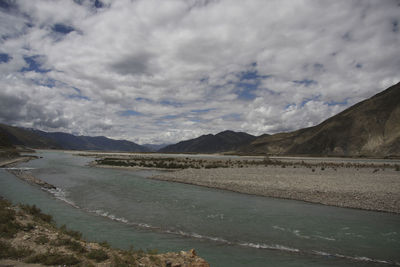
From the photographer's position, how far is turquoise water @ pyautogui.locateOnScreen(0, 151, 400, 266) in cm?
1134

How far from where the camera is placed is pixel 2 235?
9.01m

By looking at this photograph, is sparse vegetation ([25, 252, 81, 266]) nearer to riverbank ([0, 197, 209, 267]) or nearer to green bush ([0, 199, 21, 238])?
riverbank ([0, 197, 209, 267])

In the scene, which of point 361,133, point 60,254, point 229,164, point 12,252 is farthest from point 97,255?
point 361,133

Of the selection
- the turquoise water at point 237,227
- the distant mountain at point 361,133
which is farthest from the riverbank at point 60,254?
the distant mountain at point 361,133

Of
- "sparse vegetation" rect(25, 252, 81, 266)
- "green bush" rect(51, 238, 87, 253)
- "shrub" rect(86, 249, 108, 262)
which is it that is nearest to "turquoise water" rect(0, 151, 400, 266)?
"green bush" rect(51, 238, 87, 253)

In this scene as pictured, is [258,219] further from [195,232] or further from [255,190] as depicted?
[255,190]

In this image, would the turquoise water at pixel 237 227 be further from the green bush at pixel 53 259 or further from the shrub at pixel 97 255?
the green bush at pixel 53 259

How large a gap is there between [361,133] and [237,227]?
5749 inches

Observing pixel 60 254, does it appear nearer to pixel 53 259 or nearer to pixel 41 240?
pixel 53 259

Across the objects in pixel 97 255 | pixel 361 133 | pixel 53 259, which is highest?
pixel 361 133

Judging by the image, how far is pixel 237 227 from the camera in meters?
15.0

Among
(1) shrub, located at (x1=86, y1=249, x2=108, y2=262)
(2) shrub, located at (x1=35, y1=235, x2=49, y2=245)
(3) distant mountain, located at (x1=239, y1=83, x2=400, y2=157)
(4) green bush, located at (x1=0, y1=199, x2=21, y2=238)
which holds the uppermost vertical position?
(3) distant mountain, located at (x1=239, y1=83, x2=400, y2=157)

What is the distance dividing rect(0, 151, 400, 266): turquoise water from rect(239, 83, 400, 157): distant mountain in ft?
392

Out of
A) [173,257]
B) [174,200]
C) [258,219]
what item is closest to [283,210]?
[258,219]
